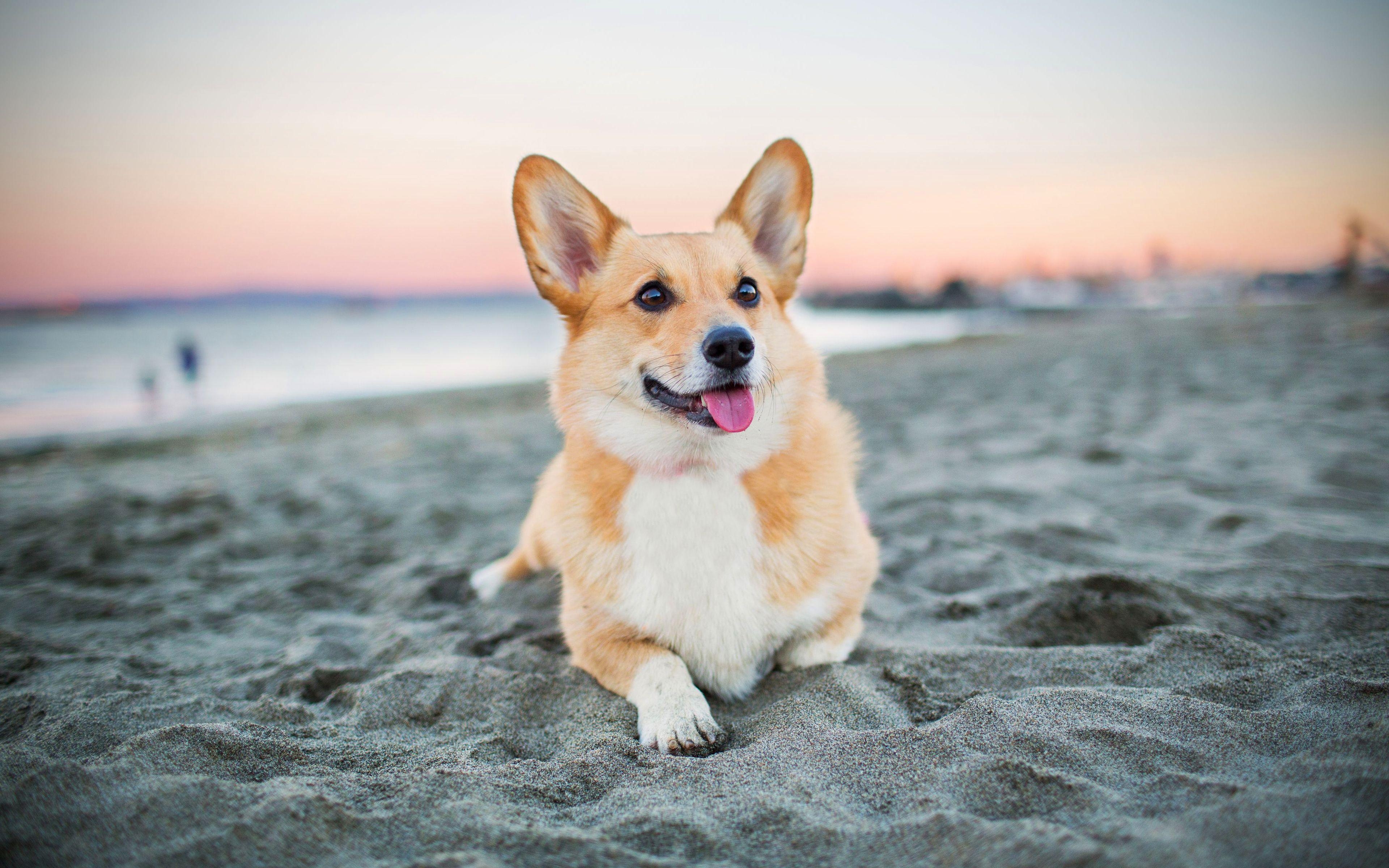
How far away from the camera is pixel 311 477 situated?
5.76 meters

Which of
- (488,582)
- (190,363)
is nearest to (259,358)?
(190,363)

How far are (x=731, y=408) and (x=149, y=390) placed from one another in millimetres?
14322

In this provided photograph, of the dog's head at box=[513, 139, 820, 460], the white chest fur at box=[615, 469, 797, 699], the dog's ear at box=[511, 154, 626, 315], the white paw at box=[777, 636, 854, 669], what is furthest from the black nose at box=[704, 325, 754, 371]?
the white paw at box=[777, 636, 854, 669]

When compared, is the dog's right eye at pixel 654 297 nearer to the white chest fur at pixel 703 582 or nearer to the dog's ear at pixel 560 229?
the dog's ear at pixel 560 229

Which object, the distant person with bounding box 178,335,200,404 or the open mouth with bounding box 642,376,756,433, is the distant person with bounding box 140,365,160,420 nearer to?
the distant person with bounding box 178,335,200,404

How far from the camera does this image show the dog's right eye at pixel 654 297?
95.7 inches

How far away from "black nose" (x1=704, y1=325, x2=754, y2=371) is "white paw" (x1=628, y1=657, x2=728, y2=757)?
0.92 metres

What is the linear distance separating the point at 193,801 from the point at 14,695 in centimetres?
121

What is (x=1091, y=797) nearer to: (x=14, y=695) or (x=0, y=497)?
(x=14, y=695)

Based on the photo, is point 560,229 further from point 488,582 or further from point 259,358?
point 259,358

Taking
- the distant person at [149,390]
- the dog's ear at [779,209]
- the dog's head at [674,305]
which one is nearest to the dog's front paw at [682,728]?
the dog's head at [674,305]

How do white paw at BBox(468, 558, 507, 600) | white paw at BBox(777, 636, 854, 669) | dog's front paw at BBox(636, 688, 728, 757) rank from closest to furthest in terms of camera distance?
dog's front paw at BBox(636, 688, 728, 757) → white paw at BBox(777, 636, 854, 669) → white paw at BBox(468, 558, 507, 600)

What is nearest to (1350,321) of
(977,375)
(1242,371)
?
(1242,371)

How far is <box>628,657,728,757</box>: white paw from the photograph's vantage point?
1823mm
